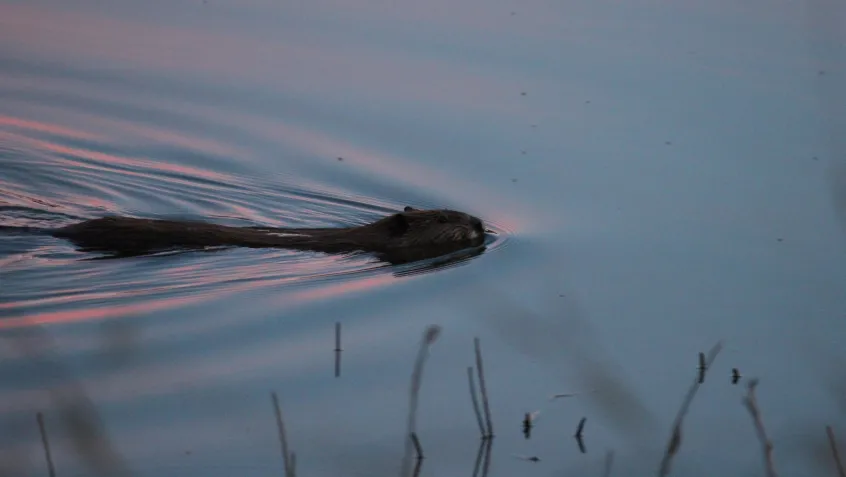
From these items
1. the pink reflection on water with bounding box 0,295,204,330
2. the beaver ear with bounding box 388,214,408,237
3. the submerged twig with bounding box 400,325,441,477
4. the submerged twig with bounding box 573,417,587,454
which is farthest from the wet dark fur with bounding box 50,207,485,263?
the submerged twig with bounding box 573,417,587,454

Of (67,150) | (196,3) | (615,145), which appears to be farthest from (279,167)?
(196,3)

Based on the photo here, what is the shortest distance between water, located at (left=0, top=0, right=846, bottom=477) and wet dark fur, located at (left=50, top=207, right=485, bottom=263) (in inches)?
4.2

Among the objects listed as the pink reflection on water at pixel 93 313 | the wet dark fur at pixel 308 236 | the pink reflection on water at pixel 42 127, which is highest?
the pink reflection on water at pixel 42 127

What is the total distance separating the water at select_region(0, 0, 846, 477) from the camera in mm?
4727

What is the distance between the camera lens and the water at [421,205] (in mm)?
4727

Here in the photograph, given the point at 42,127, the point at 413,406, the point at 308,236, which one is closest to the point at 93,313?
the point at 308,236

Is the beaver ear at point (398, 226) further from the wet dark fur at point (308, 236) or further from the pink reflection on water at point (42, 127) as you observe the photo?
the pink reflection on water at point (42, 127)

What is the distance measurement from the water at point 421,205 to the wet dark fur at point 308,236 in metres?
0.11

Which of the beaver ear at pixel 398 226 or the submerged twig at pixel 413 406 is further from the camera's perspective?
the beaver ear at pixel 398 226

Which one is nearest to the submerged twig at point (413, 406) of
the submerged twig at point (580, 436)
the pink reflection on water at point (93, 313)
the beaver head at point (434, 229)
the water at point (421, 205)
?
the water at point (421, 205)

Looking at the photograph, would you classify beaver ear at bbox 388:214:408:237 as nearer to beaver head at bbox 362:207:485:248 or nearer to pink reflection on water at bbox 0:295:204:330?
beaver head at bbox 362:207:485:248

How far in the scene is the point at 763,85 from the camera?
30.3 feet

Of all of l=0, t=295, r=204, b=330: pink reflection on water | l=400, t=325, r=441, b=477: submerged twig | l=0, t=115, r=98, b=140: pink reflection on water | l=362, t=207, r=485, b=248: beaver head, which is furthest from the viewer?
l=0, t=115, r=98, b=140: pink reflection on water

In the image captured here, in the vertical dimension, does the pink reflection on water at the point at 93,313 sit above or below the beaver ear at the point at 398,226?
below
